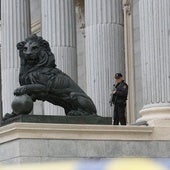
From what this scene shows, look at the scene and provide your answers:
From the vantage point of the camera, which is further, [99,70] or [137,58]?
[137,58]

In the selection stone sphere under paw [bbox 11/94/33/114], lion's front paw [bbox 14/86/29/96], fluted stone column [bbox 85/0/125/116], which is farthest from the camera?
fluted stone column [bbox 85/0/125/116]

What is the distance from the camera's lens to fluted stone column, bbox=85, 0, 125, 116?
39469mm

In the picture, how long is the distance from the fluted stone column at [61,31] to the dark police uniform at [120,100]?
7896 millimetres

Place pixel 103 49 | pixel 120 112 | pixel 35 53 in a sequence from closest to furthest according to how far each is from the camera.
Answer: pixel 35 53 < pixel 120 112 < pixel 103 49

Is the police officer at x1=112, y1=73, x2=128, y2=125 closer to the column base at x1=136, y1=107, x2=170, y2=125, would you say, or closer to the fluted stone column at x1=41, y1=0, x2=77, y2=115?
the column base at x1=136, y1=107, x2=170, y2=125

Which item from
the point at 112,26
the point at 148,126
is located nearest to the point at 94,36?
the point at 112,26

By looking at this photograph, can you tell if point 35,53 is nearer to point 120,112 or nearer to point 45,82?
point 45,82

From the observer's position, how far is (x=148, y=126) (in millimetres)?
29312

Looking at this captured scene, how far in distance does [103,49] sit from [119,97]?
17.2ft

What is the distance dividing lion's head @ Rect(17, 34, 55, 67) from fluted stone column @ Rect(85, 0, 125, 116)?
10504mm

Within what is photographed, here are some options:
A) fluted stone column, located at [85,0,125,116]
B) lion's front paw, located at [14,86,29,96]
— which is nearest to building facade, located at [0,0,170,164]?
fluted stone column, located at [85,0,125,116]

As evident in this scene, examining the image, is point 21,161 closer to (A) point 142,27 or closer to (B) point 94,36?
(A) point 142,27

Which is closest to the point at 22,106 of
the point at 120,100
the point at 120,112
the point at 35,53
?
the point at 35,53

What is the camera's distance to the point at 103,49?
130 ft
